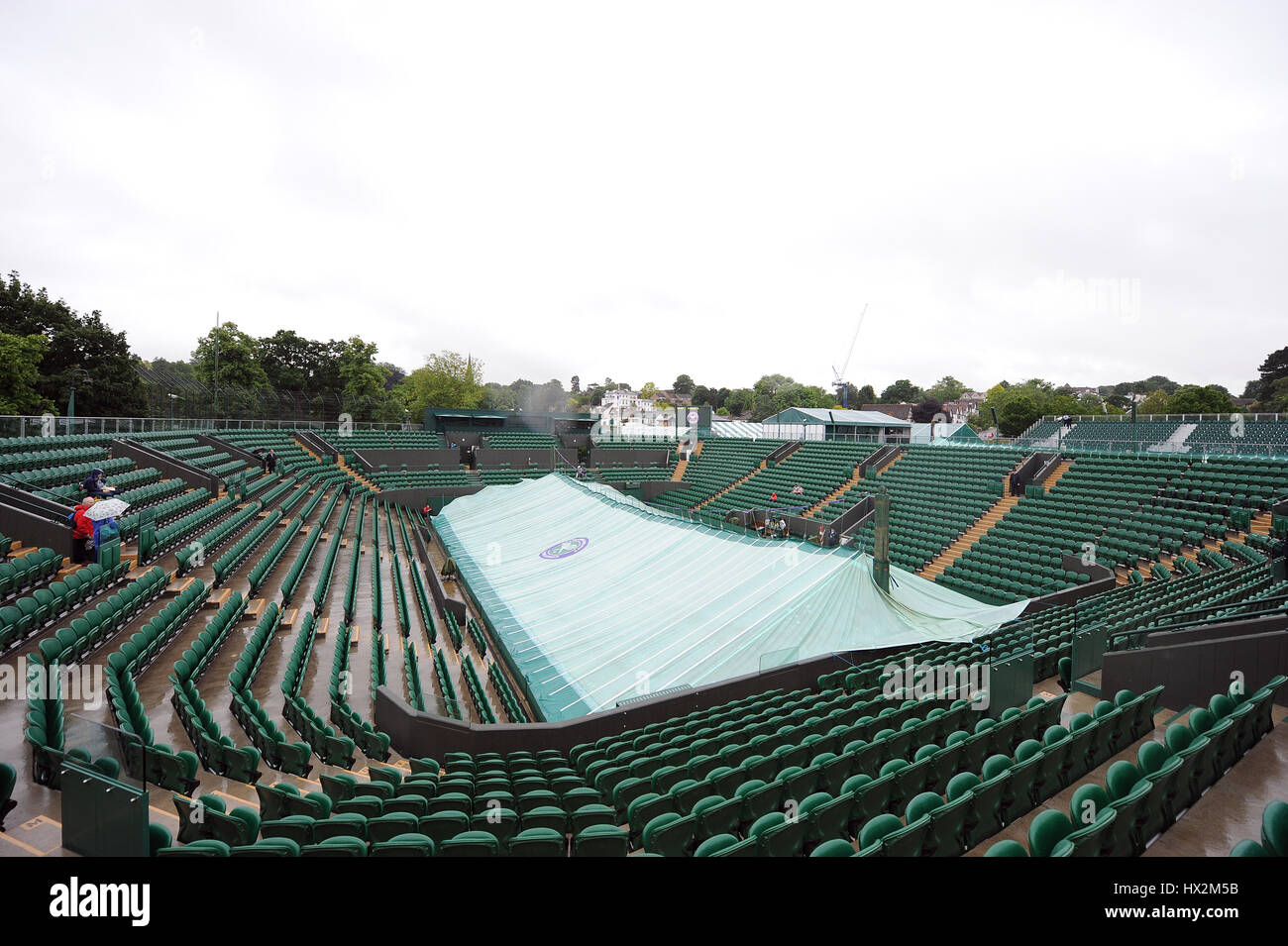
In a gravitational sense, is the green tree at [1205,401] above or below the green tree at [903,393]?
below

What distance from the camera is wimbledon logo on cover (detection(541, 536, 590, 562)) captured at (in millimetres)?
19203

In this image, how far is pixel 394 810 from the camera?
527cm

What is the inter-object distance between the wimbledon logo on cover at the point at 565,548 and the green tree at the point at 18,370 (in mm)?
25422

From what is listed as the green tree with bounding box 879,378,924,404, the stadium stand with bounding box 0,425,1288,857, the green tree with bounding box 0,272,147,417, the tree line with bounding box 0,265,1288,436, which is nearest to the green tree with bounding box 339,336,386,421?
the tree line with bounding box 0,265,1288,436

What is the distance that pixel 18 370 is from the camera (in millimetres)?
26391

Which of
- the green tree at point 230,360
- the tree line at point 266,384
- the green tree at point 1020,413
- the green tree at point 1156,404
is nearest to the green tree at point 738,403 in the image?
the tree line at point 266,384

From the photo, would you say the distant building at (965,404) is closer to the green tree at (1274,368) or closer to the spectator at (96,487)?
the green tree at (1274,368)

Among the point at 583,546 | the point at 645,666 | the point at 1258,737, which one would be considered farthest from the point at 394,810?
the point at 583,546

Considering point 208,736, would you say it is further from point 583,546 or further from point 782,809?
point 583,546

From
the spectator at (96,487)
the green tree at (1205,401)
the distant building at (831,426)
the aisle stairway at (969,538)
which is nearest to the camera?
the spectator at (96,487)

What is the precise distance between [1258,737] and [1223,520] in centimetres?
1584

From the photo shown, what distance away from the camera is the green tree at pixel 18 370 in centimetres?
2608

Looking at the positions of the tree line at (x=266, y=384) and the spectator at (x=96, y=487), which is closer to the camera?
the spectator at (x=96, y=487)

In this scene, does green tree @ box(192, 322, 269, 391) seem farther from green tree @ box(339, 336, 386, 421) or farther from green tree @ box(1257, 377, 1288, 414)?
green tree @ box(1257, 377, 1288, 414)
